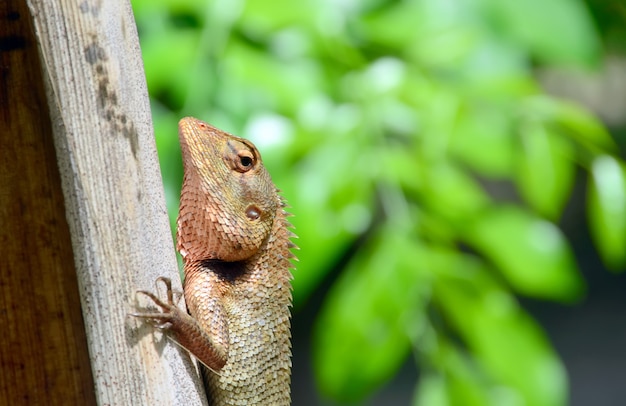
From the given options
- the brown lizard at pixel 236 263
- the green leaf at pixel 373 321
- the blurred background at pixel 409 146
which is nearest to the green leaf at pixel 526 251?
the blurred background at pixel 409 146

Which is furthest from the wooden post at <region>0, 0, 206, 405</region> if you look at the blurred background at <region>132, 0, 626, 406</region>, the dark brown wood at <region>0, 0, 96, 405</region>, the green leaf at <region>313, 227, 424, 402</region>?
the green leaf at <region>313, 227, 424, 402</region>

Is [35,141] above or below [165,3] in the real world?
below

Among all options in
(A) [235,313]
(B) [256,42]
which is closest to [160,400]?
(A) [235,313]

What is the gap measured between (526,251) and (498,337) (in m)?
0.23

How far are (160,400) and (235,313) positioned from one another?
0.34 m

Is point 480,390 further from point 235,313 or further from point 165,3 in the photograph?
point 165,3

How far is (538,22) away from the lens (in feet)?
6.18

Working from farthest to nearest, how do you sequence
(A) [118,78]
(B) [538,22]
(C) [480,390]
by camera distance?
(C) [480,390], (B) [538,22], (A) [118,78]

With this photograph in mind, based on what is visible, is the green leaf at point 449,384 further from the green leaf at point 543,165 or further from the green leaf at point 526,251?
the green leaf at point 543,165

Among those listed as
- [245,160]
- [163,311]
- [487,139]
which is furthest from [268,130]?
[163,311]

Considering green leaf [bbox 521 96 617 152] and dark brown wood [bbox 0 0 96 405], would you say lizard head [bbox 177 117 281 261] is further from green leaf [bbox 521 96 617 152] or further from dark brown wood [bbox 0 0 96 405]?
green leaf [bbox 521 96 617 152]

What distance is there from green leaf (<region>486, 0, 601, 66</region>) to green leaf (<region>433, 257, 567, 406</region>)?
1.86 feet

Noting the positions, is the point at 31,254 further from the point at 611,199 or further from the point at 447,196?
the point at 611,199

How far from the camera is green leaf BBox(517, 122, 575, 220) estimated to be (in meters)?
1.93
